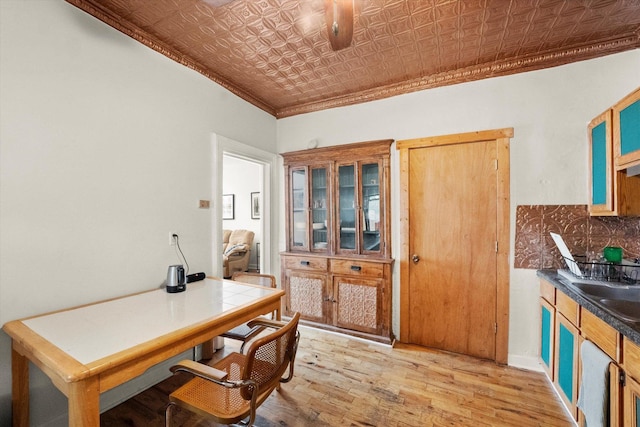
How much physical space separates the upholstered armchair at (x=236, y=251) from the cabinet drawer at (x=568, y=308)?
4424 millimetres

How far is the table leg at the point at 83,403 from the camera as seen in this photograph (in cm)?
98

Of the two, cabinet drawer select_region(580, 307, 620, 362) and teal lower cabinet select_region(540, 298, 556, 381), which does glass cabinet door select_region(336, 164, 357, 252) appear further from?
cabinet drawer select_region(580, 307, 620, 362)

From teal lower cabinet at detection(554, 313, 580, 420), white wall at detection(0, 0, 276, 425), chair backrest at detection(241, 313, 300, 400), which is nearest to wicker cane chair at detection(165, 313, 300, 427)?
chair backrest at detection(241, 313, 300, 400)

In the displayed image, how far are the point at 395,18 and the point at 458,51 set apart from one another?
732 mm

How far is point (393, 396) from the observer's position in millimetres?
1956

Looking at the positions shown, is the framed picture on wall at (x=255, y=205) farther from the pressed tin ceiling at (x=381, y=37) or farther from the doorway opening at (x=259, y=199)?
the pressed tin ceiling at (x=381, y=37)

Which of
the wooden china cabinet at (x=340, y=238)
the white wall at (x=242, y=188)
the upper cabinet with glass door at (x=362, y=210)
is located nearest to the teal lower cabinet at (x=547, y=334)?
the wooden china cabinet at (x=340, y=238)

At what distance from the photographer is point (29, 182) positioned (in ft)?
4.85

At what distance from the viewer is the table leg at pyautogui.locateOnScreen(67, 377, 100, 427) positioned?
38.6 inches

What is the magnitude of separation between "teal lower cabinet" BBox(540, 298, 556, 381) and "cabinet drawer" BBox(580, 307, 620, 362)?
0.49m

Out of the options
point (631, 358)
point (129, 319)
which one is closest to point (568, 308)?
point (631, 358)

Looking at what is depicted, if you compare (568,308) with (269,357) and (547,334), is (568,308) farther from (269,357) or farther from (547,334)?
(269,357)

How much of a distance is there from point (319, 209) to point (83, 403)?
2.51 metres

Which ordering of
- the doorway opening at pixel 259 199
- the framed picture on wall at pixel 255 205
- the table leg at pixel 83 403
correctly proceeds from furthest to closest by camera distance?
the framed picture on wall at pixel 255 205 → the doorway opening at pixel 259 199 → the table leg at pixel 83 403
